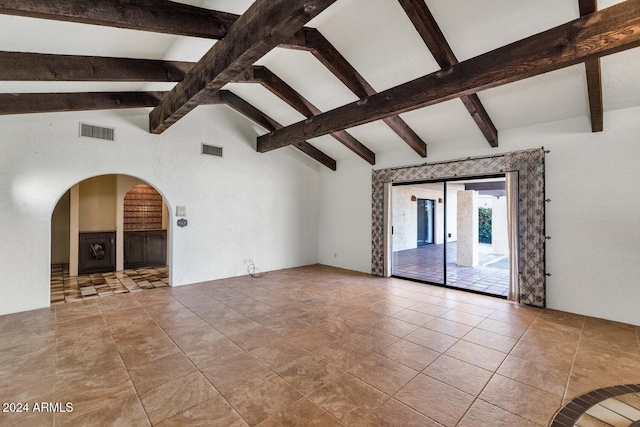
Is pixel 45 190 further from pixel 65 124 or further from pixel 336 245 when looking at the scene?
pixel 336 245

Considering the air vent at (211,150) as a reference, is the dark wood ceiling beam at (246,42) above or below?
above

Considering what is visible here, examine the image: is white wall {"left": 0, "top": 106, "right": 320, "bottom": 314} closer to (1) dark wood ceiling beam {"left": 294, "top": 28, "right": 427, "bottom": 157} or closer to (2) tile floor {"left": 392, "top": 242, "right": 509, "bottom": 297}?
(2) tile floor {"left": 392, "top": 242, "right": 509, "bottom": 297}

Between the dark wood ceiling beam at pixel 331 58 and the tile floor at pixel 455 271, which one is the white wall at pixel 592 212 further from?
the dark wood ceiling beam at pixel 331 58

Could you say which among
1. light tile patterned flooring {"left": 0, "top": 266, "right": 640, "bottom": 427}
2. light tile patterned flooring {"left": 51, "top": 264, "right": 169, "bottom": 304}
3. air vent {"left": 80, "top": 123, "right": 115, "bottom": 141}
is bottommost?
light tile patterned flooring {"left": 0, "top": 266, "right": 640, "bottom": 427}

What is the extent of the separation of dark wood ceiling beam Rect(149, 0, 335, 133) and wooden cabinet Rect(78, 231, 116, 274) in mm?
4643

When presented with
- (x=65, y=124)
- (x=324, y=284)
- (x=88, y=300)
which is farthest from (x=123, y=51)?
(x=324, y=284)

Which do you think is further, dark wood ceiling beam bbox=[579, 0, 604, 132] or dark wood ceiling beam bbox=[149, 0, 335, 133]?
dark wood ceiling beam bbox=[579, 0, 604, 132]

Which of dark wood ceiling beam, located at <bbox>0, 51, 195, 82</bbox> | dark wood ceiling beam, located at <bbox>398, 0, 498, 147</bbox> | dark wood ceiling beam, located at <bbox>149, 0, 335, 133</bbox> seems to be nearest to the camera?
dark wood ceiling beam, located at <bbox>149, 0, 335, 133</bbox>

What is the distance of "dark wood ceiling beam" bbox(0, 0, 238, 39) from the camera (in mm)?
1843

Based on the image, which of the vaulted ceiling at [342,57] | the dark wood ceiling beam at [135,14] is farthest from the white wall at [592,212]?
the dark wood ceiling beam at [135,14]

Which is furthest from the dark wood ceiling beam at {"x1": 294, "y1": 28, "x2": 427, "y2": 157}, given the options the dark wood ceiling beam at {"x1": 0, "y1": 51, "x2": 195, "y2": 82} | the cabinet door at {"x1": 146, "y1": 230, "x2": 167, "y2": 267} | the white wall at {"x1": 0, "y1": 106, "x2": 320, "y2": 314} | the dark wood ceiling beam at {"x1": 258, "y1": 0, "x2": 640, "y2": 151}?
the cabinet door at {"x1": 146, "y1": 230, "x2": 167, "y2": 267}

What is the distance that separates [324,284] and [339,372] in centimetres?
315

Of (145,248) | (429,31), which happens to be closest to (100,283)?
(145,248)

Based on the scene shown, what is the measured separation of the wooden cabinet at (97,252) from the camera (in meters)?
6.31
